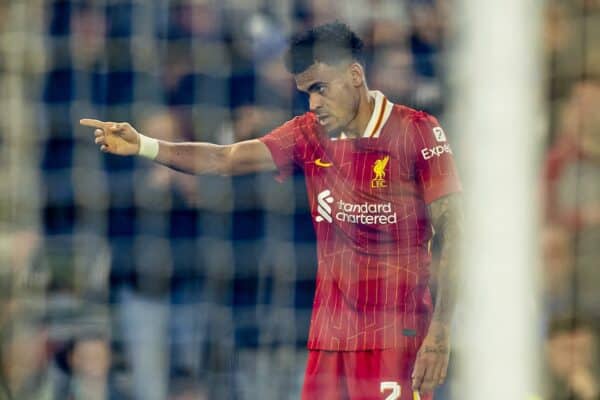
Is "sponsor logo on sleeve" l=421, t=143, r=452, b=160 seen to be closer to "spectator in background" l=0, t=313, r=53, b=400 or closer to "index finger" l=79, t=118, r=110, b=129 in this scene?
"index finger" l=79, t=118, r=110, b=129

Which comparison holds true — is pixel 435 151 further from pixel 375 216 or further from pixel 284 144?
pixel 284 144

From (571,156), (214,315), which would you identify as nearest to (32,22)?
(214,315)

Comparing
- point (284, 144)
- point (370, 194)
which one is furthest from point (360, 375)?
point (284, 144)

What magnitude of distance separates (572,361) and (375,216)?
0.43 metres

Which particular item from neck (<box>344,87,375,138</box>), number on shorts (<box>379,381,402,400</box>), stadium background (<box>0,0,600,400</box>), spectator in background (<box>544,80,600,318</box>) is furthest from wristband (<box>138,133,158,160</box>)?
spectator in background (<box>544,80,600,318</box>)

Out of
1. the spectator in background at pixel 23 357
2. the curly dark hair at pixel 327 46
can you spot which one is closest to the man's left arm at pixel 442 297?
the curly dark hair at pixel 327 46

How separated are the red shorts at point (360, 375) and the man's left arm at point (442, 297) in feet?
0.09

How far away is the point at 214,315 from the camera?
2430mm

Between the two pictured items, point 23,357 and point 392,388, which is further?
point 23,357

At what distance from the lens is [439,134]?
81.7 inches

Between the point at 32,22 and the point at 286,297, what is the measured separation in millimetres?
846

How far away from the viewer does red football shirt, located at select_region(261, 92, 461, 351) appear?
209 centimetres

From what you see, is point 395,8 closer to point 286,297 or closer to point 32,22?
point 286,297

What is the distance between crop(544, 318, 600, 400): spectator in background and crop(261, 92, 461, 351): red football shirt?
228mm
